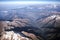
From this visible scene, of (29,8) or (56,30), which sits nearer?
(56,30)

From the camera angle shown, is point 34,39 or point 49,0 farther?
point 49,0

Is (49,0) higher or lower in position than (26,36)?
higher

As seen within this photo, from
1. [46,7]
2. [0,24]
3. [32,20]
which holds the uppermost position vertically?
[46,7]

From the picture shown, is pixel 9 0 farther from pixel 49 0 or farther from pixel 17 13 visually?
pixel 49 0

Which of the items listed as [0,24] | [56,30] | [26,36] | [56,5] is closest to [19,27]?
[26,36]

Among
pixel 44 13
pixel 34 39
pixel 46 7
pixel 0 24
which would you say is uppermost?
pixel 46 7

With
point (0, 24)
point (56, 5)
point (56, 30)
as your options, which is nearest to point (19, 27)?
point (0, 24)

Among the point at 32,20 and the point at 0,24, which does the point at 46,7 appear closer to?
the point at 32,20

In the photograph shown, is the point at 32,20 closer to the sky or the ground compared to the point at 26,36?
closer to the sky

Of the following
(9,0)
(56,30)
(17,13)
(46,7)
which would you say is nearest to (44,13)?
(46,7)
